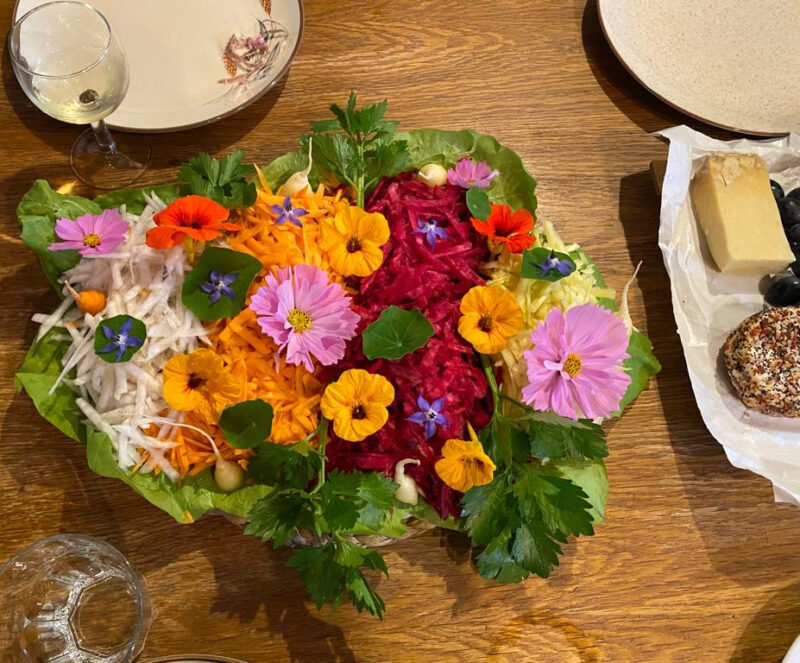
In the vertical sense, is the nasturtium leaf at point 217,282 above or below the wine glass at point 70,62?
below

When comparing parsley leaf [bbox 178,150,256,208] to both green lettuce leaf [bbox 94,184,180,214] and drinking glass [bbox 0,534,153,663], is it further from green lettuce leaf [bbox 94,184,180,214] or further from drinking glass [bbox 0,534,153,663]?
drinking glass [bbox 0,534,153,663]

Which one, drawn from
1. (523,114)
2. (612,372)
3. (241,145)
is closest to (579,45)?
(523,114)

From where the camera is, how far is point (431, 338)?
4.02ft

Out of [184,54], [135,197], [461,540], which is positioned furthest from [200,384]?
[184,54]

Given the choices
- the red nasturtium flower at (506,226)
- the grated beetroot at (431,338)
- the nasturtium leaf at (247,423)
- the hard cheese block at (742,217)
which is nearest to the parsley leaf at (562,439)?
the grated beetroot at (431,338)

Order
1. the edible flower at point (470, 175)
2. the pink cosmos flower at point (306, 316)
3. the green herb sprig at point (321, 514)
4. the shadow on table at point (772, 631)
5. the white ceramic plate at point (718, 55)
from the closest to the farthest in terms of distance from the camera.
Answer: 1. the green herb sprig at point (321, 514)
2. the pink cosmos flower at point (306, 316)
3. the shadow on table at point (772, 631)
4. the edible flower at point (470, 175)
5. the white ceramic plate at point (718, 55)

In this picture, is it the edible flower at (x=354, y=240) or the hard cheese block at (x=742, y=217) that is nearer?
the edible flower at (x=354, y=240)

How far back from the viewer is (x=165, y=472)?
1.18 meters

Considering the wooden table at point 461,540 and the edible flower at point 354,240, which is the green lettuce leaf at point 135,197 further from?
the edible flower at point 354,240

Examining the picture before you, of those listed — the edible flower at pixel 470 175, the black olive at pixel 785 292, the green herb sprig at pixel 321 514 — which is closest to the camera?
the green herb sprig at pixel 321 514

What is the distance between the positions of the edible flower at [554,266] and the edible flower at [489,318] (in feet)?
0.26

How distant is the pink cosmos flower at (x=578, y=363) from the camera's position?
43.7 inches

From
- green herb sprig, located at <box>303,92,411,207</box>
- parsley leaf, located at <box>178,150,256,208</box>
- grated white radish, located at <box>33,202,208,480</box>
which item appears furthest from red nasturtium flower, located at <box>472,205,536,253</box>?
grated white radish, located at <box>33,202,208,480</box>

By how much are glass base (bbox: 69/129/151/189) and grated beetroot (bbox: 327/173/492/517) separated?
1.93 ft
